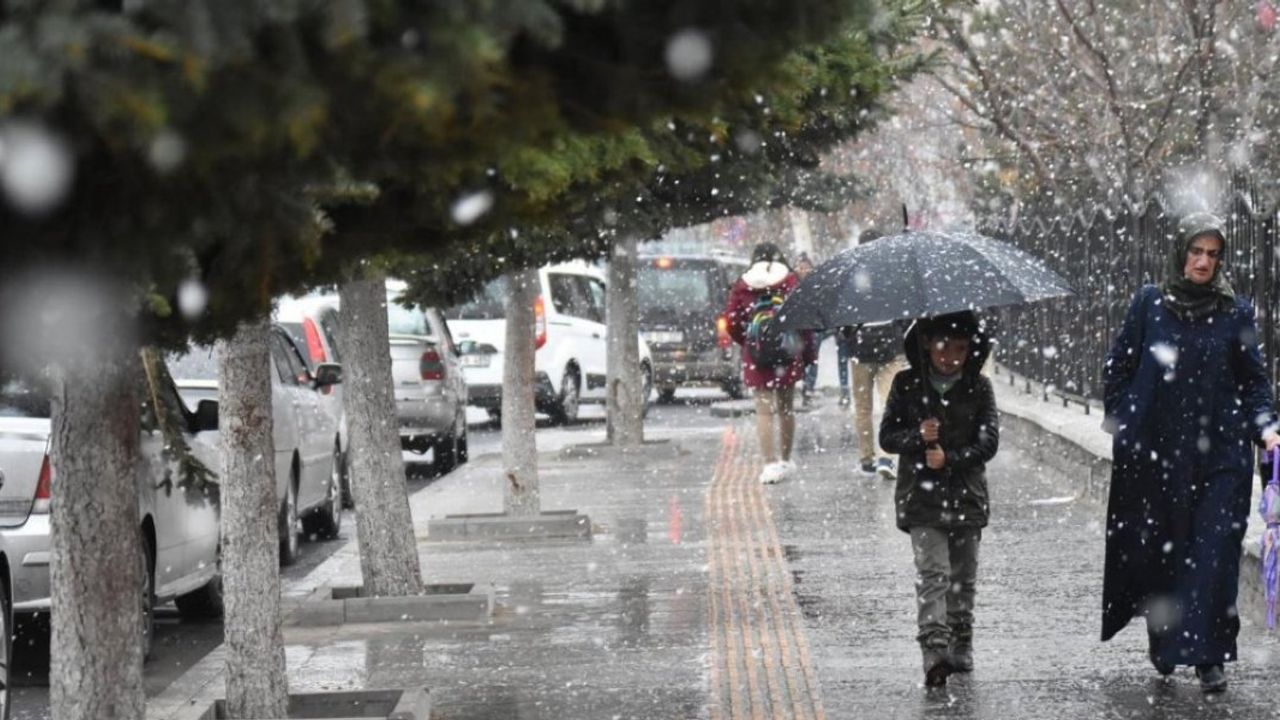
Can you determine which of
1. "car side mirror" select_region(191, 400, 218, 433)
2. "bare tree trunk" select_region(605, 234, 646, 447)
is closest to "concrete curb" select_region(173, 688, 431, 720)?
"car side mirror" select_region(191, 400, 218, 433)

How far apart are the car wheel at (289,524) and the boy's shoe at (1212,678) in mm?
6866

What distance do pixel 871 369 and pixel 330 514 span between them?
14.5ft

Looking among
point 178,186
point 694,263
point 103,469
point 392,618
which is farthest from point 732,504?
point 694,263

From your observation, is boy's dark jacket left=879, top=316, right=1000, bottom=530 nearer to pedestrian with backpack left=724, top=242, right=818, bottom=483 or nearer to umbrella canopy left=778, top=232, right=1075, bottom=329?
umbrella canopy left=778, top=232, right=1075, bottom=329

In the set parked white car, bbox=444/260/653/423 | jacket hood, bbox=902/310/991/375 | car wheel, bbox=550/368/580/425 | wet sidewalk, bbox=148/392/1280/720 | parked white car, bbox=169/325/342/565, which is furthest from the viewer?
car wheel, bbox=550/368/580/425

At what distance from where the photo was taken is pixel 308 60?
2.85 m

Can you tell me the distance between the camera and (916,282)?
8.34 m

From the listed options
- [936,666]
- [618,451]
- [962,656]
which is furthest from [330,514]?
[936,666]

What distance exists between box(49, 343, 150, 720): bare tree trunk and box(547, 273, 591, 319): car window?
2159cm

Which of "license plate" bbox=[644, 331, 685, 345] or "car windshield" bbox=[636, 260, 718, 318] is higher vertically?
"car windshield" bbox=[636, 260, 718, 318]

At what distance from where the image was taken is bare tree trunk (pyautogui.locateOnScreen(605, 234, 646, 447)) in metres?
21.6

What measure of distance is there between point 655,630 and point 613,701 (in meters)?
1.70

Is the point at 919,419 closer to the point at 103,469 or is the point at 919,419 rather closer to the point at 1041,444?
the point at 103,469

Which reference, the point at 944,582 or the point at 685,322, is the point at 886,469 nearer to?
the point at 944,582
